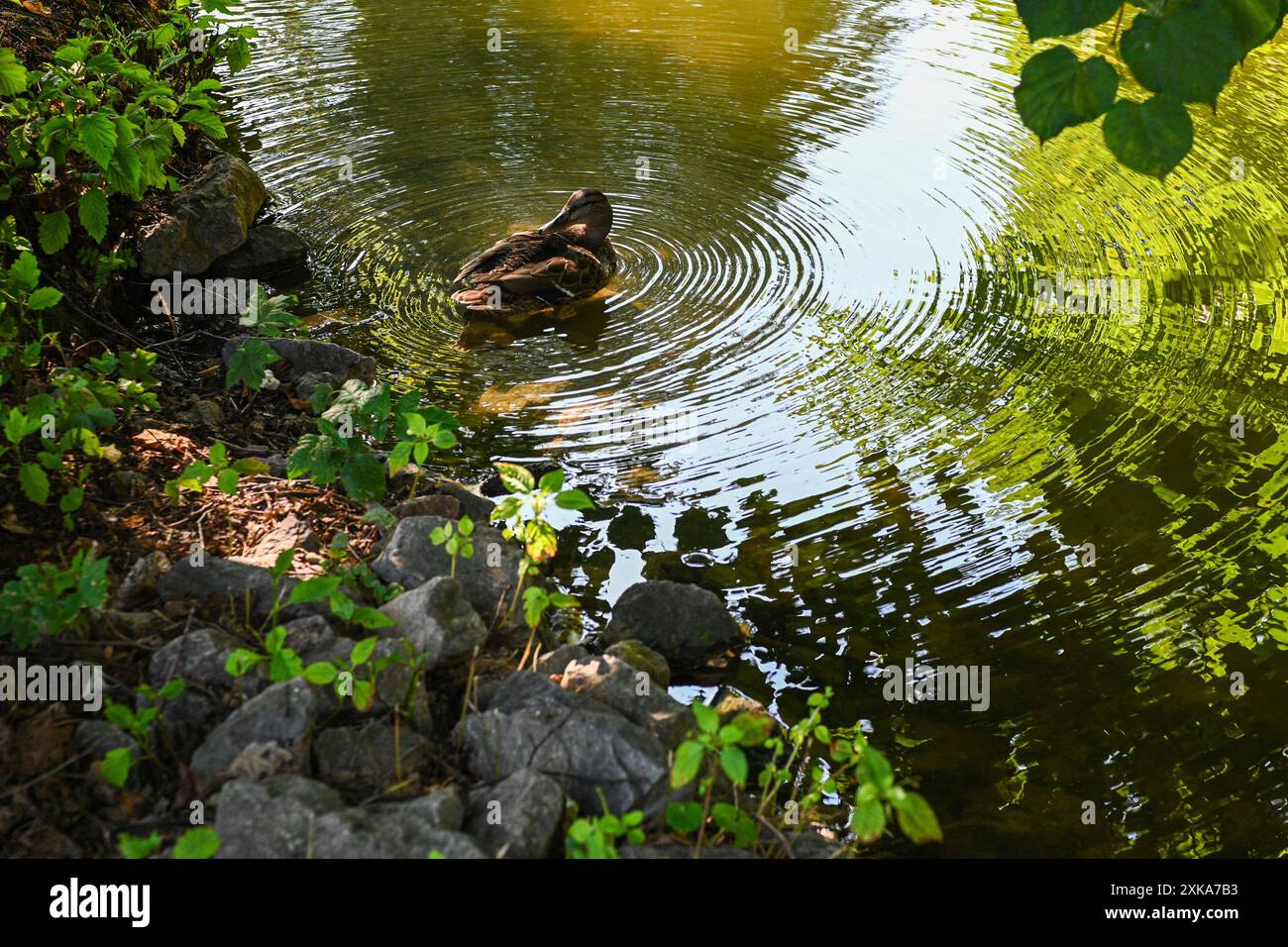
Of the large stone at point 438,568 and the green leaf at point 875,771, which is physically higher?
the green leaf at point 875,771

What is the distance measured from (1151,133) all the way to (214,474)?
287 centimetres

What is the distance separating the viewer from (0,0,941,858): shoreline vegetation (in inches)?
109

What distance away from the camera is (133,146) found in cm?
472

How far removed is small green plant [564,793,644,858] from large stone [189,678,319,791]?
754mm

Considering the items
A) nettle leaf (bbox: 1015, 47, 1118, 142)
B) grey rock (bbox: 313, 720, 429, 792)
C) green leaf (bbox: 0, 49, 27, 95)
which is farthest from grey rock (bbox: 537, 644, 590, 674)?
green leaf (bbox: 0, 49, 27, 95)

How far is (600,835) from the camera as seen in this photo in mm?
2680

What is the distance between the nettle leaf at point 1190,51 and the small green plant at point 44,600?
9.07 feet

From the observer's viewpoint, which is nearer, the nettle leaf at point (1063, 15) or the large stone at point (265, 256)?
the nettle leaf at point (1063, 15)

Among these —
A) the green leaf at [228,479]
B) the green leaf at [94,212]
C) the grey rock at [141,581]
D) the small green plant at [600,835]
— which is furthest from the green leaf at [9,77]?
the small green plant at [600,835]

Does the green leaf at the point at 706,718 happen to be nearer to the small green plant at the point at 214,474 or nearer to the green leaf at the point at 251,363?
the small green plant at the point at 214,474

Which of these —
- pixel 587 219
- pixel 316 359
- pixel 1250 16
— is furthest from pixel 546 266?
pixel 1250 16

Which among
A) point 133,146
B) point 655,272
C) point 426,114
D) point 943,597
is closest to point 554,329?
point 655,272

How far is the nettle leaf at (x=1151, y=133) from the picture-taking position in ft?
7.07

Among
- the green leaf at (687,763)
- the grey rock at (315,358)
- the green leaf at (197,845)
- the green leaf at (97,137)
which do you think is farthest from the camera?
the grey rock at (315,358)
